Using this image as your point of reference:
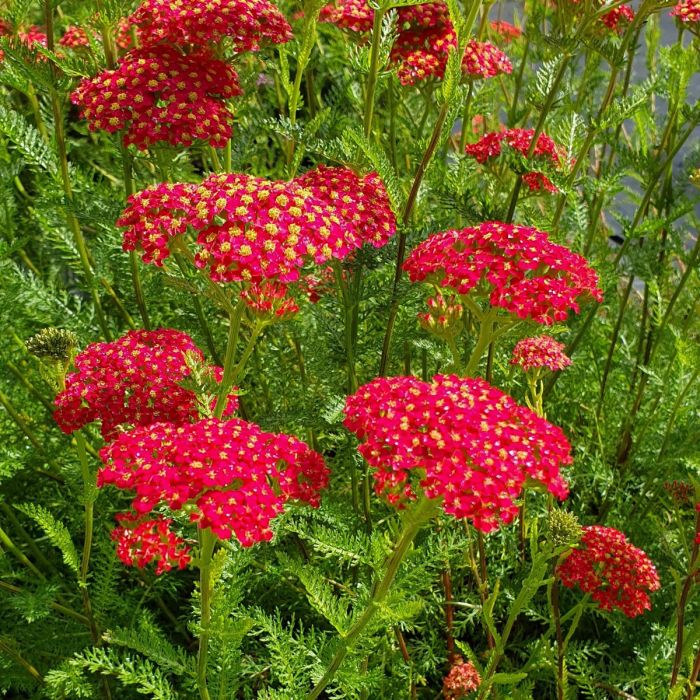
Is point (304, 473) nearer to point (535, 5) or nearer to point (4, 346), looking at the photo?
point (4, 346)

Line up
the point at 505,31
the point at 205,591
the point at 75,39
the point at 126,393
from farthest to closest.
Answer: the point at 505,31
the point at 75,39
the point at 126,393
the point at 205,591

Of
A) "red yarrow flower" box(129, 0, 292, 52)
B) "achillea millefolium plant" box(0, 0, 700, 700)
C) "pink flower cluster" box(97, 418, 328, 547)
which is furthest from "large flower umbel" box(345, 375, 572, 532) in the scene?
"red yarrow flower" box(129, 0, 292, 52)

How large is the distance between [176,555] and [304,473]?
30 centimetres

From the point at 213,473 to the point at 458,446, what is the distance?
16.5 inches

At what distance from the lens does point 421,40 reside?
2.40 m

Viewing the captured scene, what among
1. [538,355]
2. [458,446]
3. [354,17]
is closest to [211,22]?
[354,17]

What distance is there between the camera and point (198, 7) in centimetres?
200

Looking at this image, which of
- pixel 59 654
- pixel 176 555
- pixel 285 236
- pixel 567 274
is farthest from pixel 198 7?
pixel 59 654

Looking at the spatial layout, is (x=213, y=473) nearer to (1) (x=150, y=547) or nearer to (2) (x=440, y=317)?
(1) (x=150, y=547)

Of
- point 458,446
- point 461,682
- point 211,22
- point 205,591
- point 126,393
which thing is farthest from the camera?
point 211,22

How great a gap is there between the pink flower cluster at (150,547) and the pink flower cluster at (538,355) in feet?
3.44

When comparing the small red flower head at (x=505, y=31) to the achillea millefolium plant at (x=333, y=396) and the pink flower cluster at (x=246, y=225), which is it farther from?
the pink flower cluster at (x=246, y=225)

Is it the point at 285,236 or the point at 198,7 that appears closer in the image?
the point at 285,236

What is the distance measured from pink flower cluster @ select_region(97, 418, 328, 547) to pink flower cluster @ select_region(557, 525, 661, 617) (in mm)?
759
